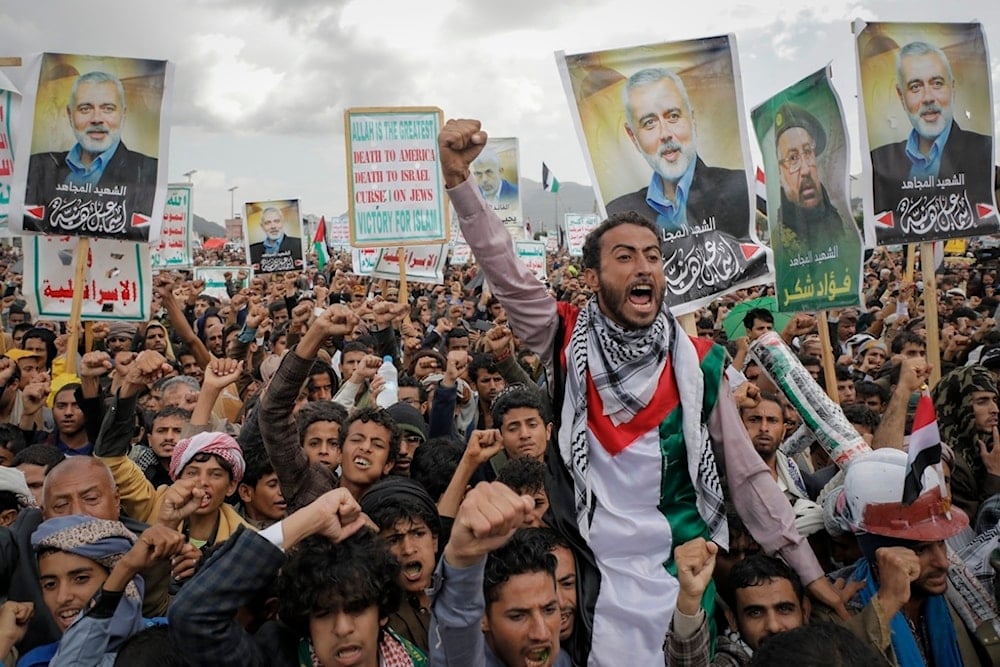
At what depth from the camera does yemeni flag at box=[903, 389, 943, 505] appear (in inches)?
103

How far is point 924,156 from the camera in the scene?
5.72m

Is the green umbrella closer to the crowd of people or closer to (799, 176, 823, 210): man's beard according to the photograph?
(799, 176, 823, 210): man's beard

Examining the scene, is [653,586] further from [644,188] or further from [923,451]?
[644,188]

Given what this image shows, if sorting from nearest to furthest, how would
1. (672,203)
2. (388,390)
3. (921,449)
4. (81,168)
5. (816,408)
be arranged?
1. (921,449)
2. (816,408)
3. (672,203)
4. (388,390)
5. (81,168)

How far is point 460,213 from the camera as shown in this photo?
2.54 m

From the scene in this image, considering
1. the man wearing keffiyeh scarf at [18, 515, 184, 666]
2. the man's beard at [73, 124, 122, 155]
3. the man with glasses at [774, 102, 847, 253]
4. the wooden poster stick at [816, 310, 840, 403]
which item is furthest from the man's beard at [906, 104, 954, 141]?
the man's beard at [73, 124, 122, 155]

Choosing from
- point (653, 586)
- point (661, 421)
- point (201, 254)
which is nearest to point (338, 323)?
point (661, 421)

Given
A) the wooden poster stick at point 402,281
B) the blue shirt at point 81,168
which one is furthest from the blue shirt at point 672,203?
the blue shirt at point 81,168

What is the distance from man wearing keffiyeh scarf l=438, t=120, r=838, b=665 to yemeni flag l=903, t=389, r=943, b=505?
414 millimetres

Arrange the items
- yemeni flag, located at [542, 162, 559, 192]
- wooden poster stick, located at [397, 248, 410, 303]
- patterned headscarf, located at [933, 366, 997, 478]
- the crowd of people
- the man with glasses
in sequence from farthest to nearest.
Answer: yemeni flag, located at [542, 162, 559, 192], wooden poster stick, located at [397, 248, 410, 303], the man with glasses, patterned headscarf, located at [933, 366, 997, 478], the crowd of people

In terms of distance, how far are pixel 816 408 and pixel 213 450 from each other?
94.9 inches

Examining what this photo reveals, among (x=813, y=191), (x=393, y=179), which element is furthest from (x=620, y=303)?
(x=393, y=179)

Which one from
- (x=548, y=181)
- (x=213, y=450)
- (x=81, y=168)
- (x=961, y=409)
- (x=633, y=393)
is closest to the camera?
(x=633, y=393)

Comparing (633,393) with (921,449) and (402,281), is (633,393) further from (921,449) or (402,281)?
(402,281)
